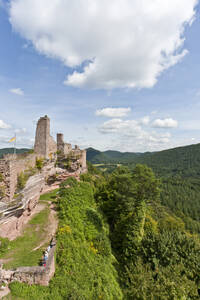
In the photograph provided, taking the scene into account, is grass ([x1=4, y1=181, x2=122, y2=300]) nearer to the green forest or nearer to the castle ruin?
the green forest

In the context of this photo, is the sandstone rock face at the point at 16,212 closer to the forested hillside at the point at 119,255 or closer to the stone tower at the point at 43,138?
the forested hillside at the point at 119,255

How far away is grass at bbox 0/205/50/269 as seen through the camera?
31.4 feet

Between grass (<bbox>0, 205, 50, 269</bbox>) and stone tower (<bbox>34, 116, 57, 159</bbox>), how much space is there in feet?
41.8

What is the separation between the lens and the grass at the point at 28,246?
9.58m

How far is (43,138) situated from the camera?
25.7 m

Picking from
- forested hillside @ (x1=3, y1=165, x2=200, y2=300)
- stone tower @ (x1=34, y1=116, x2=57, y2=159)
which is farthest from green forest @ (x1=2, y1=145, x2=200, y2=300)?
stone tower @ (x1=34, y1=116, x2=57, y2=159)

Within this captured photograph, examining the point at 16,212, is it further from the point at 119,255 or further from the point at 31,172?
the point at 119,255

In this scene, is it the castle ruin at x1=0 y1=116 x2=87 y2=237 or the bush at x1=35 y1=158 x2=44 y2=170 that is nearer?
the castle ruin at x1=0 y1=116 x2=87 y2=237

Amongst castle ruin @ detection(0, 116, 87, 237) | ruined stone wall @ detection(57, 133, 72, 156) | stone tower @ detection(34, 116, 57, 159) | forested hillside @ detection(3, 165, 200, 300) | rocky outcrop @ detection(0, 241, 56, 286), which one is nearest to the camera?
rocky outcrop @ detection(0, 241, 56, 286)

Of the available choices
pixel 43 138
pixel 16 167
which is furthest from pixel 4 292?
pixel 43 138

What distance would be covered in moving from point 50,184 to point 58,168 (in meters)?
3.70

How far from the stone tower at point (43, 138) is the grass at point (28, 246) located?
41.8 ft

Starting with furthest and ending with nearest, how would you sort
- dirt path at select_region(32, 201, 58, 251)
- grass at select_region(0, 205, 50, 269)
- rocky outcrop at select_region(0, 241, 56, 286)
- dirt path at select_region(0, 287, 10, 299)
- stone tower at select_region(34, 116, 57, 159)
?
stone tower at select_region(34, 116, 57, 159)
dirt path at select_region(32, 201, 58, 251)
grass at select_region(0, 205, 50, 269)
rocky outcrop at select_region(0, 241, 56, 286)
dirt path at select_region(0, 287, 10, 299)

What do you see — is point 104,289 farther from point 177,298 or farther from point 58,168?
point 58,168
